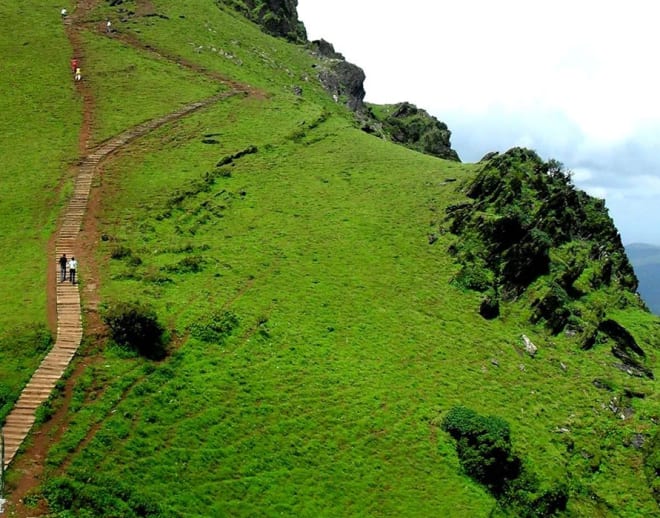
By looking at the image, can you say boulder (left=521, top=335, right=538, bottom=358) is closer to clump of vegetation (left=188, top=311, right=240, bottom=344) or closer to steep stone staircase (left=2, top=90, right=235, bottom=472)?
clump of vegetation (left=188, top=311, right=240, bottom=344)

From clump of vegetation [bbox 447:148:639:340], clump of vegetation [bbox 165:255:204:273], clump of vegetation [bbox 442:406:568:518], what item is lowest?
clump of vegetation [bbox 442:406:568:518]

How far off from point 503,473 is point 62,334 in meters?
26.0

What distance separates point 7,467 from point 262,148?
51008 mm

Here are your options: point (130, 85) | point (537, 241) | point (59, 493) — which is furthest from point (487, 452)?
point (130, 85)

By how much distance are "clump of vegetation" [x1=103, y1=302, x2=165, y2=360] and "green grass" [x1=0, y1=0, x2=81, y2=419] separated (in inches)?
158

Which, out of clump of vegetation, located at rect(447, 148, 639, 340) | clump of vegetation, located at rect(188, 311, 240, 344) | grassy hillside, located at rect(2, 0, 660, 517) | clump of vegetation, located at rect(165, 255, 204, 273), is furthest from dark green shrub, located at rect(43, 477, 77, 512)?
clump of vegetation, located at rect(447, 148, 639, 340)

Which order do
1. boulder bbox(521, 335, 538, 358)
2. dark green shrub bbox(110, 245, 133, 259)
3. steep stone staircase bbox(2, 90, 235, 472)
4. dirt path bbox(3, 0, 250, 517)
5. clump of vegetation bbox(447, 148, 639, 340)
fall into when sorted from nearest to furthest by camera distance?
dirt path bbox(3, 0, 250, 517) < steep stone staircase bbox(2, 90, 235, 472) < boulder bbox(521, 335, 538, 358) < dark green shrub bbox(110, 245, 133, 259) < clump of vegetation bbox(447, 148, 639, 340)

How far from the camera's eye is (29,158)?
214 ft

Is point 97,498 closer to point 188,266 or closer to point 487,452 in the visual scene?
point 487,452

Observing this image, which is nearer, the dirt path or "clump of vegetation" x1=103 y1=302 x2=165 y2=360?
the dirt path

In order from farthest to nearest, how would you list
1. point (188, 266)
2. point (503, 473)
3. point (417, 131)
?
1. point (417, 131)
2. point (188, 266)
3. point (503, 473)

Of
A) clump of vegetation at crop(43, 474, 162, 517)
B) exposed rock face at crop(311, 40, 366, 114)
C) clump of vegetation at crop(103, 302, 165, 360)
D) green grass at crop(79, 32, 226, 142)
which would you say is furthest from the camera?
exposed rock face at crop(311, 40, 366, 114)

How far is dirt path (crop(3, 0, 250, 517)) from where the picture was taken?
89.4 feet

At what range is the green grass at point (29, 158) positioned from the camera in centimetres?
3631
